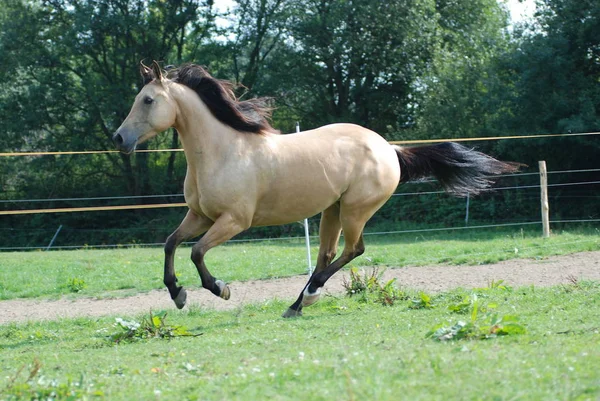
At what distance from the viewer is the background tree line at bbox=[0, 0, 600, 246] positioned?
86.6 feet

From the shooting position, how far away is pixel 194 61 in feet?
89.8

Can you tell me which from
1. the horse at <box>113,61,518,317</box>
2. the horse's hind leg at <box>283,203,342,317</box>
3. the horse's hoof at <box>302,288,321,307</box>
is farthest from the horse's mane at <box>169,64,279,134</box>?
the horse's hoof at <box>302,288,321,307</box>

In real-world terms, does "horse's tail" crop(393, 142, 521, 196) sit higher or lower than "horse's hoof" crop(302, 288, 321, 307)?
higher

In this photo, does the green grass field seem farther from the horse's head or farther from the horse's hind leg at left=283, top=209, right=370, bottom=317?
the horse's head

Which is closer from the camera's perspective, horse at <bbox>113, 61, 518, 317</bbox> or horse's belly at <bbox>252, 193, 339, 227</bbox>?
horse at <bbox>113, 61, 518, 317</bbox>

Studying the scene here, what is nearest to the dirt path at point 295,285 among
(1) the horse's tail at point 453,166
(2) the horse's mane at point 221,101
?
(1) the horse's tail at point 453,166

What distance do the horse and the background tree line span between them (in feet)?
53.2

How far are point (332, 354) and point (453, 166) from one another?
4417 millimetres

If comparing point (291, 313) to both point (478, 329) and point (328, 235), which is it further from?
point (478, 329)

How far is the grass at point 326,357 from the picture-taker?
152 inches

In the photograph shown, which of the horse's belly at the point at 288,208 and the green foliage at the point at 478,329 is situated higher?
the horse's belly at the point at 288,208

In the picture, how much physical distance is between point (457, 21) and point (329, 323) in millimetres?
26120

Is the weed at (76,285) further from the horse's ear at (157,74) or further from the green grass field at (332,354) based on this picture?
the horse's ear at (157,74)

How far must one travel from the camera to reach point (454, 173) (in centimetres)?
877
